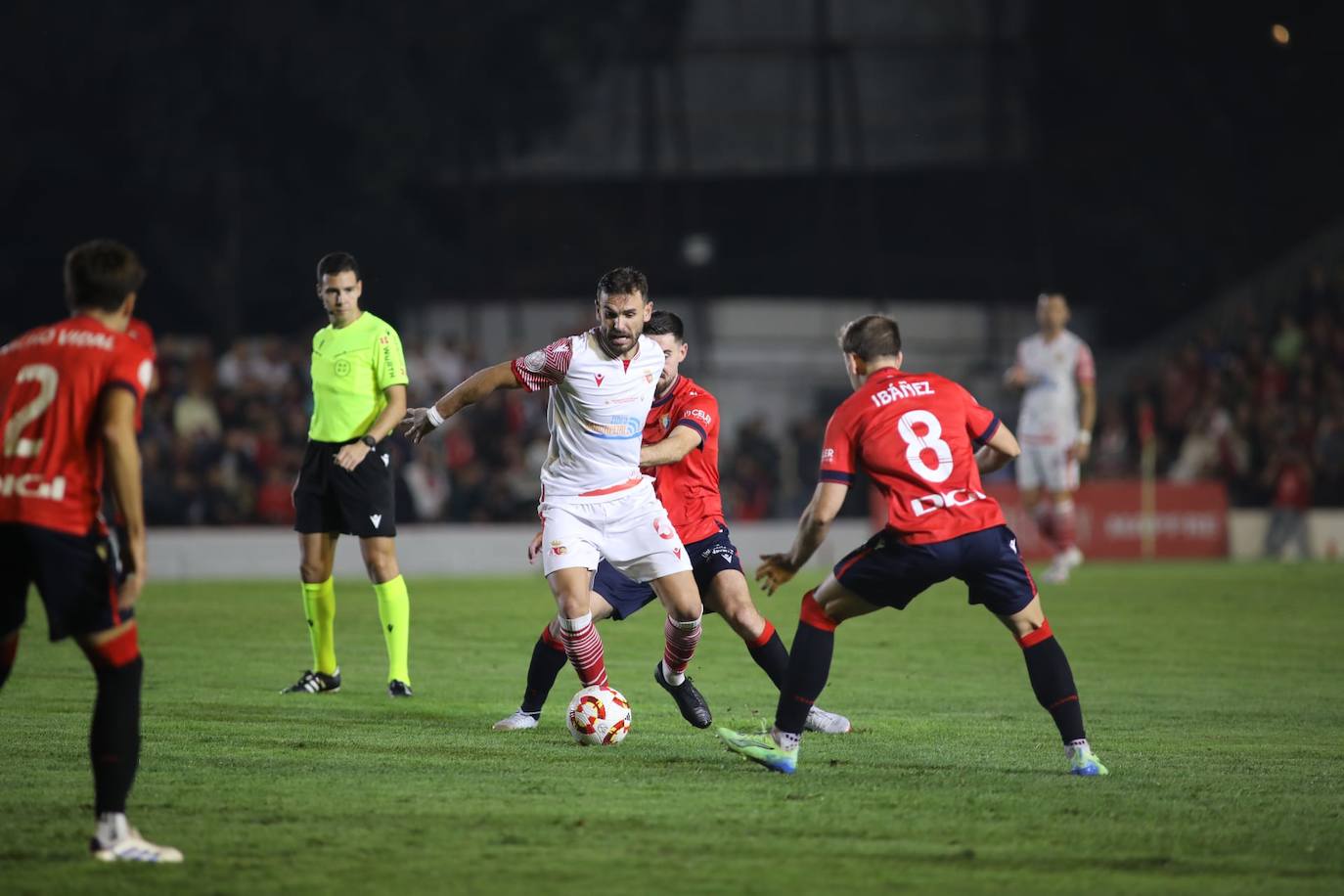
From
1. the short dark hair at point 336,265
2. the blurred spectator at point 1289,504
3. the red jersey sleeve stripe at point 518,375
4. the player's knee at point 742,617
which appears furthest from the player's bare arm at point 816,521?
the blurred spectator at point 1289,504

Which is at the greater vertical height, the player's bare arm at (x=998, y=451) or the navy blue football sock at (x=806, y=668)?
the player's bare arm at (x=998, y=451)

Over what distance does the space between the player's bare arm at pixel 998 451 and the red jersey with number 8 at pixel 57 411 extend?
3.60 m

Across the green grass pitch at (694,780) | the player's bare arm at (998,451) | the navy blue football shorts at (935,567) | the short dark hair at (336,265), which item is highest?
the short dark hair at (336,265)

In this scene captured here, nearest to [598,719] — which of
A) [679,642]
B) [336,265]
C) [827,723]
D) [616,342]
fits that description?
[679,642]

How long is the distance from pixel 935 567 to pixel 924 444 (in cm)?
52

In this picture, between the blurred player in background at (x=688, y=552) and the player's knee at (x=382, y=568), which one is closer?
the blurred player in background at (x=688, y=552)

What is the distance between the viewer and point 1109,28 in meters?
29.9

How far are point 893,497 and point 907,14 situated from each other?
2408cm

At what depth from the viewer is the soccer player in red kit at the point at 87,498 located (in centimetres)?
560

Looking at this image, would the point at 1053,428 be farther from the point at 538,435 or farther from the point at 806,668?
the point at 806,668

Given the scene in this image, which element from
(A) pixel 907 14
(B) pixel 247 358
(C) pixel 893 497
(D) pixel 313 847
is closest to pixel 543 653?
(C) pixel 893 497

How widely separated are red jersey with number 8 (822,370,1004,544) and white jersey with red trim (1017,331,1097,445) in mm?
10515

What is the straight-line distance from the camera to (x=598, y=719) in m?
8.00

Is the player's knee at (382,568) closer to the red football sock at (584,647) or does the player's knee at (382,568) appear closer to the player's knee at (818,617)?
the red football sock at (584,647)
